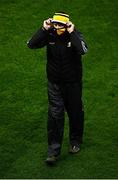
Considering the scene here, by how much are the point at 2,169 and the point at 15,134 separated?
863 mm

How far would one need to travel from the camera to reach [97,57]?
10.2 m

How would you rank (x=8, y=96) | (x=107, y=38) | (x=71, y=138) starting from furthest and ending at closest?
(x=107, y=38)
(x=8, y=96)
(x=71, y=138)

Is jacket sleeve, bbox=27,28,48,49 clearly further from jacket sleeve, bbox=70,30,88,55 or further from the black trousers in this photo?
the black trousers

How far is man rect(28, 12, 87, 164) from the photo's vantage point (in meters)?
6.93

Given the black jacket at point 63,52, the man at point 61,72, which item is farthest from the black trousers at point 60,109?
the black jacket at point 63,52

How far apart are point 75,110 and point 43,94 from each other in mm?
1776

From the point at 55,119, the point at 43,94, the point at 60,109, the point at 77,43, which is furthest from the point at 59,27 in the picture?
the point at 43,94

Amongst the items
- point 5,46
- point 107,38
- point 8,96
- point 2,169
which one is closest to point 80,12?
point 107,38

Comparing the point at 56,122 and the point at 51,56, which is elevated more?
the point at 51,56

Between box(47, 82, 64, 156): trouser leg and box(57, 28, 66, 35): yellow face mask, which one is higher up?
box(57, 28, 66, 35): yellow face mask

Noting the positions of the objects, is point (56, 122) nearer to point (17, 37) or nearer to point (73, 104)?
point (73, 104)

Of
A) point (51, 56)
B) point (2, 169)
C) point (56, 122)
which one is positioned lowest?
point (2, 169)

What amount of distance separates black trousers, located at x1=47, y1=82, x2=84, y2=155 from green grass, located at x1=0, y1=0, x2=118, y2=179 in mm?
313

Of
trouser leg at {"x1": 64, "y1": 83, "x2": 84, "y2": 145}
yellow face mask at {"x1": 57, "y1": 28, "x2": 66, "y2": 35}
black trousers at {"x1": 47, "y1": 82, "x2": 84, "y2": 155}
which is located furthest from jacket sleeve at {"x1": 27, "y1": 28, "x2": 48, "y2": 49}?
trouser leg at {"x1": 64, "y1": 83, "x2": 84, "y2": 145}
